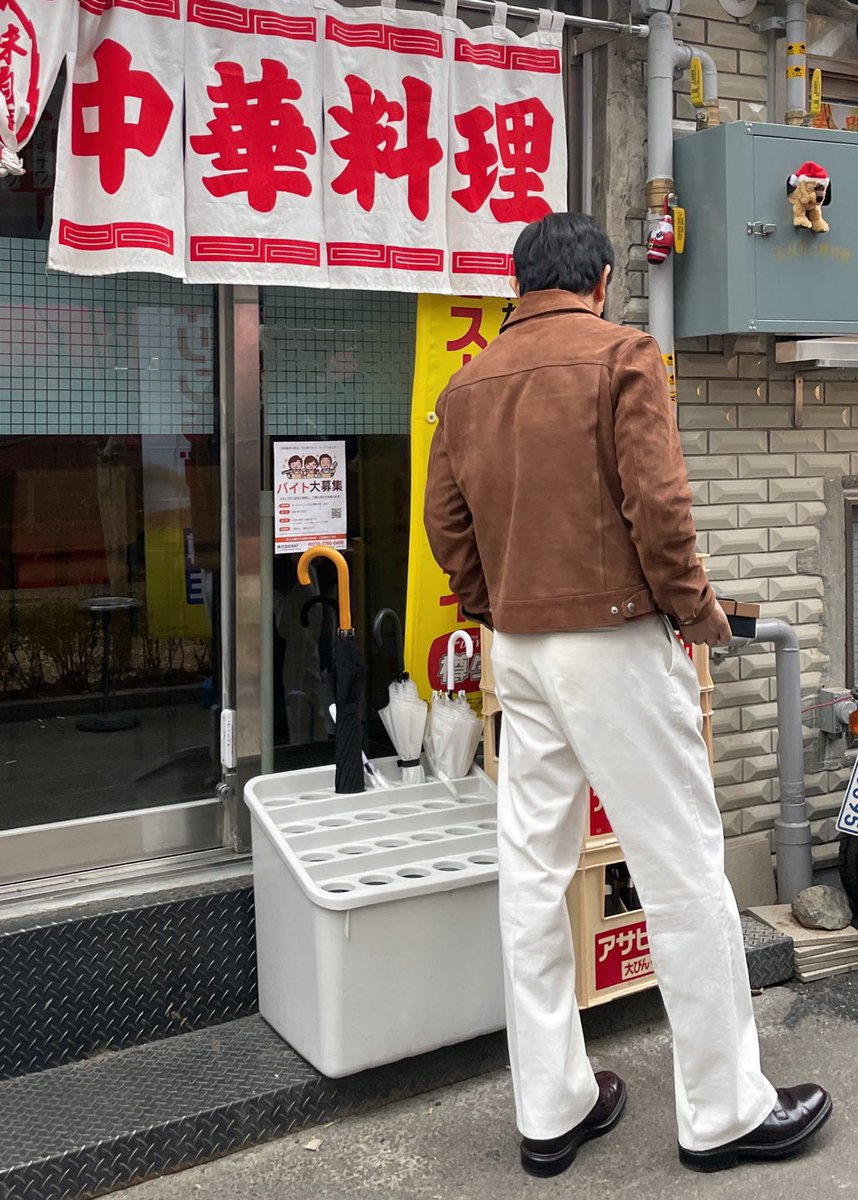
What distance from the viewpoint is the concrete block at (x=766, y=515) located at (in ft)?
17.1

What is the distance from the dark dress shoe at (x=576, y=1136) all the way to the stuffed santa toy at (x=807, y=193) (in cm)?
312

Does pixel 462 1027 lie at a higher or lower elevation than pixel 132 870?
lower

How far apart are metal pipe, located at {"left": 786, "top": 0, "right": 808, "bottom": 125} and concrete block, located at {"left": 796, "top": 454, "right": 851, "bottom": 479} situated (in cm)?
137

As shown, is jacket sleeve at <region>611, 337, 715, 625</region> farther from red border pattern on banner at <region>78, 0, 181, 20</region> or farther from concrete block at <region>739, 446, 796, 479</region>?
concrete block at <region>739, 446, 796, 479</region>

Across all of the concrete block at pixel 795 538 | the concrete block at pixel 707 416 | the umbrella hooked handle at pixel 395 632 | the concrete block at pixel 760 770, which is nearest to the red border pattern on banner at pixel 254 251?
the umbrella hooked handle at pixel 395 632

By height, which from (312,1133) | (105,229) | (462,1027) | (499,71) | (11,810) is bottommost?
(312,1133)

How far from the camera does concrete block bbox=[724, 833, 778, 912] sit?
5.15 metres

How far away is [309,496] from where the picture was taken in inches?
181

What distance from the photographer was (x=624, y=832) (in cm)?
325

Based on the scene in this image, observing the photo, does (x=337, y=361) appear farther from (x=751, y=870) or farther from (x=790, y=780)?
(x=751, y=870)

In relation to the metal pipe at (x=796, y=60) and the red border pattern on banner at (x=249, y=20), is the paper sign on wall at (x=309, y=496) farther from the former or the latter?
the metal pipe at (x=796, y=60)

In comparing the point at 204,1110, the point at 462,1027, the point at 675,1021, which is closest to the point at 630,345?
the point at 675,1021

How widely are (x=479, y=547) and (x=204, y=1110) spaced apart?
1.76 m

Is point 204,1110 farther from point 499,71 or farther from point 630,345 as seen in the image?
Answer: point 499,71
